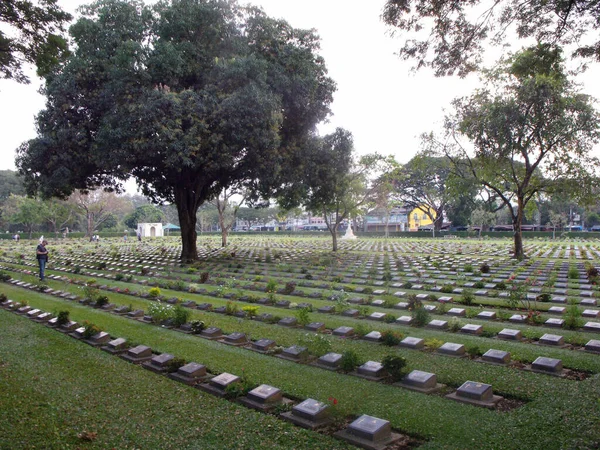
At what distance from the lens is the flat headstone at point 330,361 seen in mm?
5176

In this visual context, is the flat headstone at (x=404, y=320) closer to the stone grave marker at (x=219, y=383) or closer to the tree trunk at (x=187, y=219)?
the stone grave marker at (x=219, y=383)

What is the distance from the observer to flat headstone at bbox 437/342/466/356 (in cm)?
556

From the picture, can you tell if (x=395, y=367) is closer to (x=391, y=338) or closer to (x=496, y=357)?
(x=391, y=338)

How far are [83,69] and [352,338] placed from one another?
14336 mm

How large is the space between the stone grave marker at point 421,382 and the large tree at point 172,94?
36.3 feet

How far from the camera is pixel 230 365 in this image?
521cm

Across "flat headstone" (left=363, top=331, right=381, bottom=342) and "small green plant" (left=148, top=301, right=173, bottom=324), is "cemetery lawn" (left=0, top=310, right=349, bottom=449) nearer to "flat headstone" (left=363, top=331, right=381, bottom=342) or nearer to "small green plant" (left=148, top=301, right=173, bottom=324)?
"small green plant" (left=148, top=301, right=173, bottom=324)

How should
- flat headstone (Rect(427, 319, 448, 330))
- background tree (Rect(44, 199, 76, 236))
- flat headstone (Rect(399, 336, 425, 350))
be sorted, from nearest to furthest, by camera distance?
flat headstone (Rect(399, 336, 425, 350)) < flat headstone (Rect(427, 319, 448, 330)) < background tree (Rect(44, 199, 76, 236))

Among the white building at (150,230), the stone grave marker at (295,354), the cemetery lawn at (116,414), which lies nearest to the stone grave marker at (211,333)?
the stone grave marker at (295,354)

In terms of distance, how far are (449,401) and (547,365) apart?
1.56 m

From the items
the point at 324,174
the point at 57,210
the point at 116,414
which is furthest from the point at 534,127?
the point at 57,210

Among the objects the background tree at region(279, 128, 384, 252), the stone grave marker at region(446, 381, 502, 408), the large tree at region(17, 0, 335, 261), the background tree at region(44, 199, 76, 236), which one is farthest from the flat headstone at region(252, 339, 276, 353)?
the background tree at region(44, 199, 76, 236)

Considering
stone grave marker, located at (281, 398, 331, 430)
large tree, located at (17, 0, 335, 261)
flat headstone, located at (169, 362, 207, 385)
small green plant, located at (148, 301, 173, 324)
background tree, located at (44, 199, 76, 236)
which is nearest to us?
stone grave marker, located at (281, 398, 331, 430)

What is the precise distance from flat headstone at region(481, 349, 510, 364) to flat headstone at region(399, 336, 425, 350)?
2.73ft
